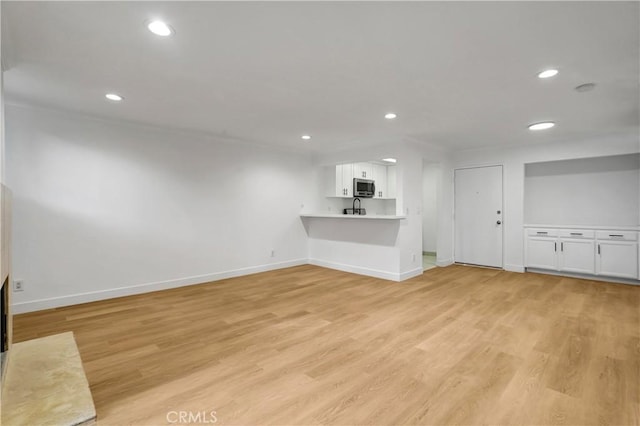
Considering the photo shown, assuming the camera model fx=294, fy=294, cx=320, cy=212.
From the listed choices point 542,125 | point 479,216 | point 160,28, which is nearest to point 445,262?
point 479,216

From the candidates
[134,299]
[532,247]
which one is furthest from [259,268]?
[532,247]

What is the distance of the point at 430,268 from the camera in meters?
5.82

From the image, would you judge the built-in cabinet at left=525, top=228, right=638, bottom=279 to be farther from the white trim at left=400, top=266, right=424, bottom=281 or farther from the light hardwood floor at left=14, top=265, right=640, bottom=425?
the white trim at left=400, top=266, right=424, bottom=281

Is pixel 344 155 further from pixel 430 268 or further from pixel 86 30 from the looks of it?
pixel 86 30

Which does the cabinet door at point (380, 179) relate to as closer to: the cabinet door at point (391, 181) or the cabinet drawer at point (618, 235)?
the cabinet door at point (391, 181)

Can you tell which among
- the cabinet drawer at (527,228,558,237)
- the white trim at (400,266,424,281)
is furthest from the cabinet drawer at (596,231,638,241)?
the white trim at (400,266,424,281)

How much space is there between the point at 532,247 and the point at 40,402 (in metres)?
6.62

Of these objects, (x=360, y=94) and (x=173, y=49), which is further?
(x=360, y=94)

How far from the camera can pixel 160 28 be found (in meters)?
1.91

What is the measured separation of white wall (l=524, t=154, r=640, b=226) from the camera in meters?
4.82

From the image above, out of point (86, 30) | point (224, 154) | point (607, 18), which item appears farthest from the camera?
point (224, 154)

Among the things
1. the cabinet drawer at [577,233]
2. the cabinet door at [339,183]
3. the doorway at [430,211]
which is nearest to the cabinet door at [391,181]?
the doorway at [430,211]

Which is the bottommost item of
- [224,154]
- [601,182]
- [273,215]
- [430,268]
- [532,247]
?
[430,268]

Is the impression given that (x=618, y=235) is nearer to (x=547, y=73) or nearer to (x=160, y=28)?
(x=547, y=73)
